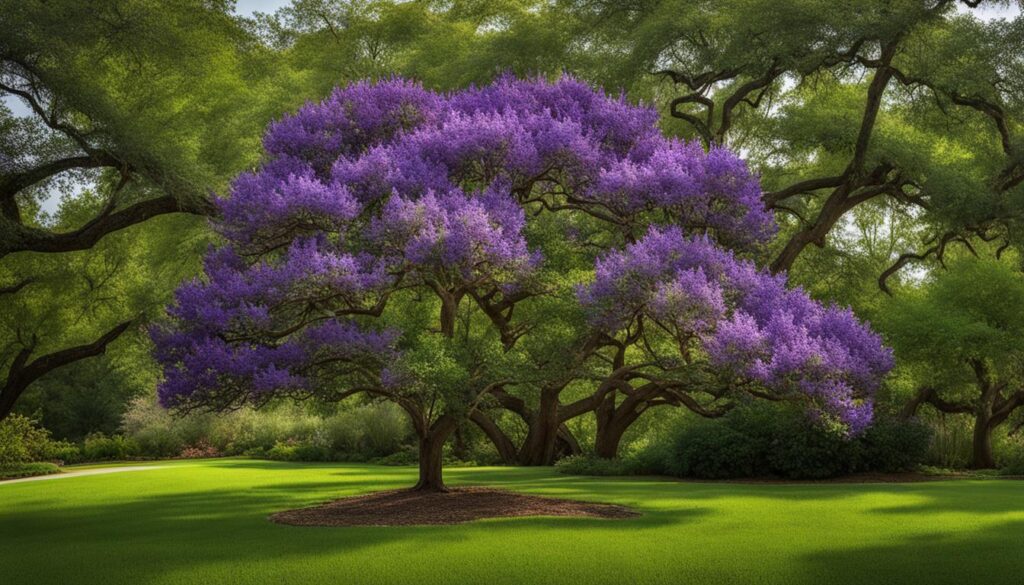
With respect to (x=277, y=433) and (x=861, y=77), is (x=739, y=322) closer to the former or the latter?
(x=861, y=77)

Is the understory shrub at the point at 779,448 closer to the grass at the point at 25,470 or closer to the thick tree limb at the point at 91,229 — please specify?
the thick tree limb at the point at 91,229

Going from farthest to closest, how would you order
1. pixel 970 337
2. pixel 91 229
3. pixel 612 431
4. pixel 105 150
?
pixel 612 431 < pixel 970 337 < pixel 91 229 < pixel 105 150

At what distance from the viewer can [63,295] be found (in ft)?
94.0

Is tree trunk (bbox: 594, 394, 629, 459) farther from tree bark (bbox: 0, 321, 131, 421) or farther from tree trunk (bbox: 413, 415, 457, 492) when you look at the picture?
tree bark (bbox: 0, 321, 131, 421)

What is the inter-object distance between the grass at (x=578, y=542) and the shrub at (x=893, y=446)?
2.77m

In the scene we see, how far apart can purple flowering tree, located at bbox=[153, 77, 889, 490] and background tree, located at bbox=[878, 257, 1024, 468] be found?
30.7 feet

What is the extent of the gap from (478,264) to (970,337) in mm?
14191

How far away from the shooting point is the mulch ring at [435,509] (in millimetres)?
13734

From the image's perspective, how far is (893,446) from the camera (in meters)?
21.5

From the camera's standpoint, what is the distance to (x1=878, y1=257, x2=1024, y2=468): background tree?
22609 millimetres

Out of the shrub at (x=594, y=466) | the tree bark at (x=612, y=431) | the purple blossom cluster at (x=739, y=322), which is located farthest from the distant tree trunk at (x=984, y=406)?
the purple blossom cluster at (x=739, y=322)

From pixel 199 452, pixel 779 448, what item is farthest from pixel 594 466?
pixel 199 452

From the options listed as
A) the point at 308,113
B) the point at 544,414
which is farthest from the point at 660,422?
the point at 308,113

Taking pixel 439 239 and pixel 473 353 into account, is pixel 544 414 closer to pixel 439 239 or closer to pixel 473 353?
A: pixel 473 353
